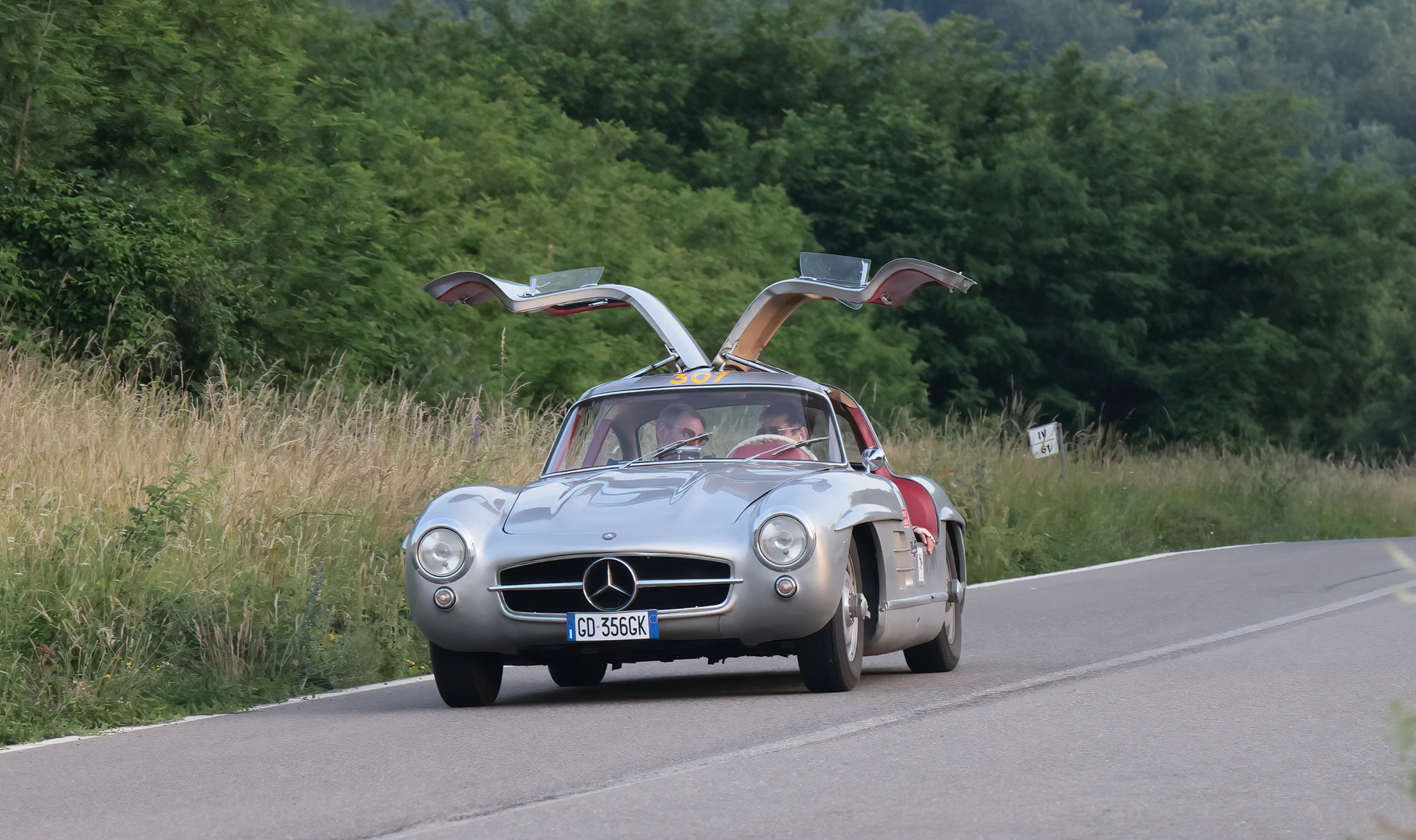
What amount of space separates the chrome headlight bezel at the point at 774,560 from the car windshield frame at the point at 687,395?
4.43ft

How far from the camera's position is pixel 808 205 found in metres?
56.3

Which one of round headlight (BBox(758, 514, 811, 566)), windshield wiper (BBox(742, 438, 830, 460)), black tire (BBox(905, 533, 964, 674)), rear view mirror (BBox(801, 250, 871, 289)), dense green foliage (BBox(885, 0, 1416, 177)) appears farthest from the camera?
dense green foliage (BBox(885, 0, 1416, 177))

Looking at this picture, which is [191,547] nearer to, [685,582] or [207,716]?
[207,716]

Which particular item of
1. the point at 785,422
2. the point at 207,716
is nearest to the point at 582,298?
the point at 785,422

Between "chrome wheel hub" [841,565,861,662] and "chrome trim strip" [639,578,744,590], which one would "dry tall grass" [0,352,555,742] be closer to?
"chrome trim strip" [639,578,744,590]

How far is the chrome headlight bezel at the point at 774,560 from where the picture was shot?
344 inches

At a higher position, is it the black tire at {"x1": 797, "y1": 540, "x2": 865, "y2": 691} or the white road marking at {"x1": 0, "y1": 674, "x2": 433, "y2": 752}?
the black tire at {"x1": 797, "y1": 540, "x2": 865, "y2": 691}

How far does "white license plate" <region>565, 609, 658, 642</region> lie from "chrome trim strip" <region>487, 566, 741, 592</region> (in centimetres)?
13

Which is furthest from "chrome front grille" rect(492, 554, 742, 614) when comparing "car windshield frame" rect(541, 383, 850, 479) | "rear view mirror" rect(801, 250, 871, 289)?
"rear view mirror" rect(801, 250, 871, 289)

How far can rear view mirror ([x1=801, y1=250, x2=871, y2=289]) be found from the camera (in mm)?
Result: 11250

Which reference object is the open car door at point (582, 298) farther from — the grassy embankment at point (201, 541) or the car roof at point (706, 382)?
the grassy embankment at point (201, 541)

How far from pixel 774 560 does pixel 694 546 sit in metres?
0.37

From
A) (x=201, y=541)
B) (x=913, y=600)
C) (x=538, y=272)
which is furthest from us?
(x=538, y=272)

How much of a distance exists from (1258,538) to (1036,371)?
28133 mm
